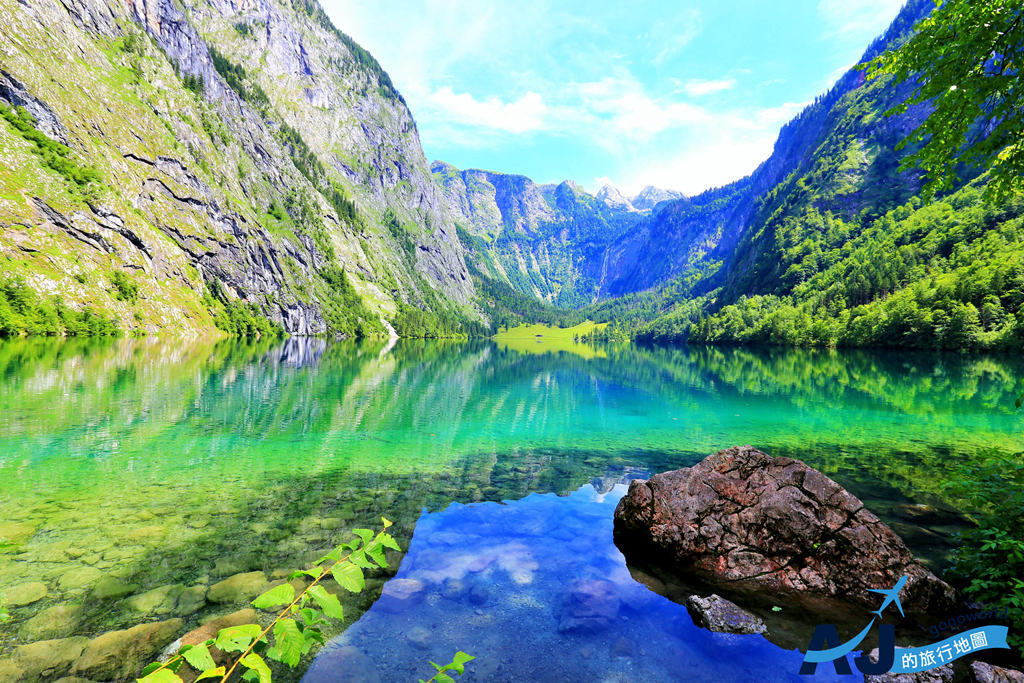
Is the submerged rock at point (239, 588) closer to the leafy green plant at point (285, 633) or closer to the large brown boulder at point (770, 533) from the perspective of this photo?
the leafy green plant at point (285, 633)

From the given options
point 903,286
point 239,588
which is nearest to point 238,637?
point 239,588

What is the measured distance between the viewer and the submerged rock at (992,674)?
609 centimetres

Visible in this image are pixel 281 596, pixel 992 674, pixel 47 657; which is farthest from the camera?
pixel 47 657

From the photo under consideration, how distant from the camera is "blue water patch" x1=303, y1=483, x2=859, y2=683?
7953 mm

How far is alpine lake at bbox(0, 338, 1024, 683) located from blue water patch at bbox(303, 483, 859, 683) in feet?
0.17

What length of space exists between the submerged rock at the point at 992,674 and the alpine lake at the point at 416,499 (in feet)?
7.98

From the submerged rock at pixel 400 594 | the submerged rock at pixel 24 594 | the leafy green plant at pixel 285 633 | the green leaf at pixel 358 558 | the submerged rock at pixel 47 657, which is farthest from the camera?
the submerged rock at pixel 400 594

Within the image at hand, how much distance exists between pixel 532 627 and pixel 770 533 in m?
6.52

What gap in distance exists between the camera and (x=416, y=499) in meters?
16.4

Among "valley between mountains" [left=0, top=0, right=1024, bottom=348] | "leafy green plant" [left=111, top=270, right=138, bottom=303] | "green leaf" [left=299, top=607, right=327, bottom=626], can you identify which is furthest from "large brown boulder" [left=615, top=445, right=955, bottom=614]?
"leafy green plant" [left=111, top=270, right=138, bottom=303]

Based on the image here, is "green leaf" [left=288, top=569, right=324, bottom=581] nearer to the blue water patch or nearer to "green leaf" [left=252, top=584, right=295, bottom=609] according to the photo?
"green leaf" [left=252, top=584, right=295, bottom=609]

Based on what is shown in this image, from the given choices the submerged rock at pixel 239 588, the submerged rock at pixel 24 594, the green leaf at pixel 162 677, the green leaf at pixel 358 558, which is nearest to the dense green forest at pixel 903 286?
the submerged rock at pixel 239 588

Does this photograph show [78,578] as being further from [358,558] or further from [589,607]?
[358,558]

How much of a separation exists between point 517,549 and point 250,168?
220191 mm
